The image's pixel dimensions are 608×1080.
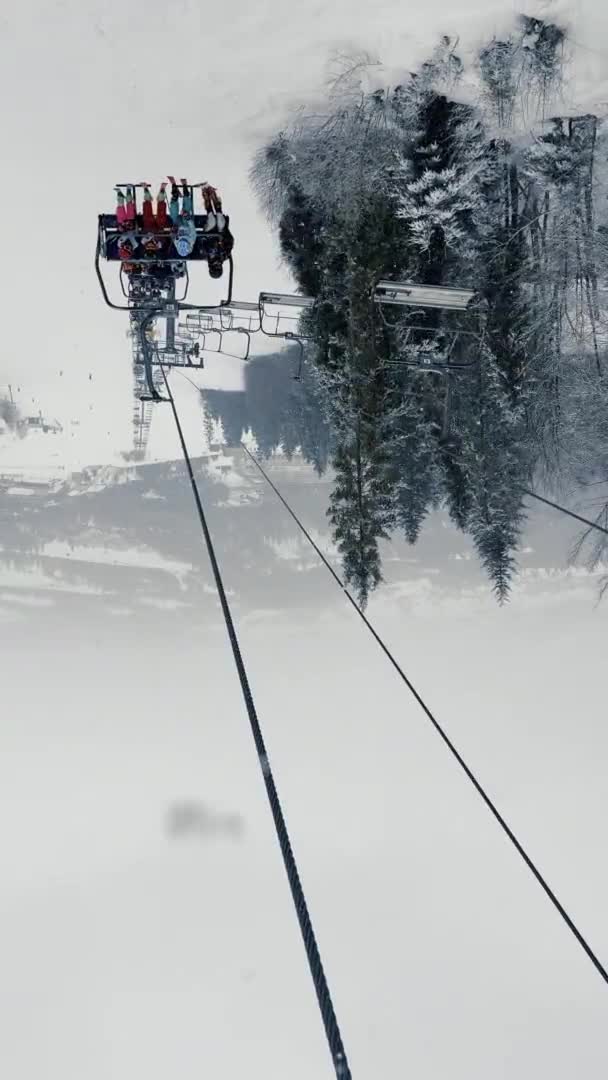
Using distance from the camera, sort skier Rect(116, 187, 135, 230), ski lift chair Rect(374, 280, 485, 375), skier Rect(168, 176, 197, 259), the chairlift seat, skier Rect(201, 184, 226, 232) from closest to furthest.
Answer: skier Rect(116, 187, 135, 230) < skier Rect(168, 176, 197, 259) < skier Rect(201, 184, 226, 232) < the chairlift seat < ski lift chair Rect(374, 280, 485, 375)

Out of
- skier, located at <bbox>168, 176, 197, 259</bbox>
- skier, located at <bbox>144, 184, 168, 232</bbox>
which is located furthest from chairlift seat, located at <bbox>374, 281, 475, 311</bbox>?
skier, located at <bbox>144, 184, 168, 232</bbox>

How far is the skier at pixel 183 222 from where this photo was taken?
1491 centimetres

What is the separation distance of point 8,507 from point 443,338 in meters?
35.2

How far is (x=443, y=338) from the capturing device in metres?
24.4

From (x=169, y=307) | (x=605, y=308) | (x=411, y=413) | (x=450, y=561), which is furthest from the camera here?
(x=450, y=561)

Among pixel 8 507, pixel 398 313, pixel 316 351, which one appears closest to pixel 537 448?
pixel 398 313

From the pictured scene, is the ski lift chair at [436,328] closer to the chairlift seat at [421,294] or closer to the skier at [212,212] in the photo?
the chairlift seat at [421,294]

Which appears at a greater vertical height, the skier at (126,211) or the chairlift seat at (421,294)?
the skier at (126,211)

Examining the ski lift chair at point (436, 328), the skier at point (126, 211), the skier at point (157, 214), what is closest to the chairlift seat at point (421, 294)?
the ski lift chair at point (436, 328)

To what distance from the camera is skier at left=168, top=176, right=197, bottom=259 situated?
48.9 feet

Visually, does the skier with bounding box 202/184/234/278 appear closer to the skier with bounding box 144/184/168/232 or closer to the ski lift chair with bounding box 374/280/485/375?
the skier with bounding box 144/184/168/232

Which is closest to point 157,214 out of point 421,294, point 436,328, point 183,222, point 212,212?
point 183,222

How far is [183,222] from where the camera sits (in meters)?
14.9

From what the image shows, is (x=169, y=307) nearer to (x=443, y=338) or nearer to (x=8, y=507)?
(x=443, y=338)
